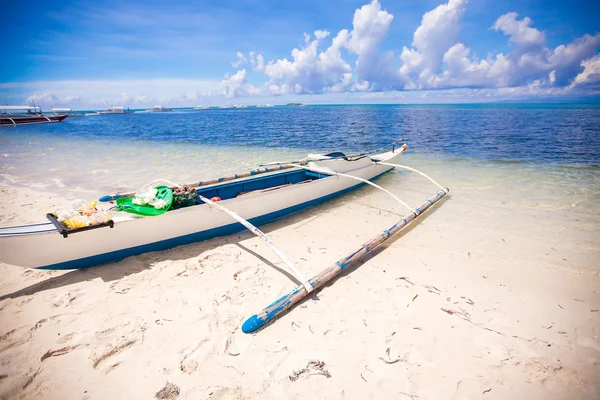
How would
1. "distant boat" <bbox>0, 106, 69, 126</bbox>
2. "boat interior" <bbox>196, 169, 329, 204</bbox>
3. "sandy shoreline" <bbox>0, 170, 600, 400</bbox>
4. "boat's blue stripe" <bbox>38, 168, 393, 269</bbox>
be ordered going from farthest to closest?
"distant boat" <bbox>0, 106, 69, 126</bbox> → "boat interior" <bbox>196, 169, 329, 204</bbox> → "boat's blue stripe" <bbox>38, 168, 393, 269</bbox> → "sandy shoreline" <bbox>0, 170, 600, 400</bbox>

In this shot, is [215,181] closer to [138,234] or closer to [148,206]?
[148,206]

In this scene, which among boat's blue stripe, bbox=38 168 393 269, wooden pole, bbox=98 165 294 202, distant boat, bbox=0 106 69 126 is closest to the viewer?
boat's blue stripe, bbox=38 168 393 269

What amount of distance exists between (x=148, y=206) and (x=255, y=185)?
3.13m

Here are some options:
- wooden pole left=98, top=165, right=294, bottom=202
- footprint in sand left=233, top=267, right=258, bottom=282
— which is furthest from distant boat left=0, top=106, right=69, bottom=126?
footprint in sand left=233, top=267, right=258, bottom=282

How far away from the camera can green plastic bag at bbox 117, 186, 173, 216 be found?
4.65 m

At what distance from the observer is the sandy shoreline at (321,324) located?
2656mm

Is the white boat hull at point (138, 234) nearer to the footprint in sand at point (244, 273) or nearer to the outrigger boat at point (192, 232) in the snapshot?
the outrigger boat at point (192, 232)

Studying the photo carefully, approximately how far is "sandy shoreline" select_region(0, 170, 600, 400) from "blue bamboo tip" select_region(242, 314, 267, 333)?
13 centimetres

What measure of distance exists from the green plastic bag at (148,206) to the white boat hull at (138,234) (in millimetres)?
189

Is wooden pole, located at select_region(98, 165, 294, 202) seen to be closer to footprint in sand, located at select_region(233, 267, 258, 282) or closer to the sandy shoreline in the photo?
the sandy shoreline

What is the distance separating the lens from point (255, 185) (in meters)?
7.49

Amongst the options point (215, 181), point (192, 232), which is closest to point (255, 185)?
point (215, 181)

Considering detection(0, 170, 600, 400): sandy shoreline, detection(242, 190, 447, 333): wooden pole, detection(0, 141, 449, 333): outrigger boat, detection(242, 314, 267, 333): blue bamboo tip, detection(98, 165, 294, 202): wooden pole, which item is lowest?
detection(0, 170, 600, 400): sandy shoreline

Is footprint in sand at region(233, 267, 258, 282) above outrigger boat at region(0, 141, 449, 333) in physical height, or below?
below
